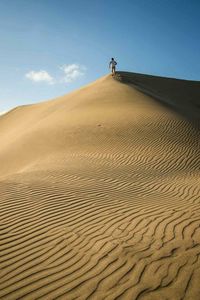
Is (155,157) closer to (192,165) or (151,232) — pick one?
(192,165)

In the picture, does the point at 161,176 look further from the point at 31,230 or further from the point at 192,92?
the point at 192,92

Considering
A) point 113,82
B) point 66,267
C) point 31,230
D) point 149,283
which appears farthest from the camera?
point 113,82

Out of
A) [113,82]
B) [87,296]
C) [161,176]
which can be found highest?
[113,82]

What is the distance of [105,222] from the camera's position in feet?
18.5

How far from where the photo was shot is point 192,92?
3541 cm

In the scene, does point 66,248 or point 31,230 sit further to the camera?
point 31,230

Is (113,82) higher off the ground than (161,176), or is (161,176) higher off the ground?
(113,82)

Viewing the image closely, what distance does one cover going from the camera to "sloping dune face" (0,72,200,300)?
3672 millimetres

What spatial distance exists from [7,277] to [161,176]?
7842 mm

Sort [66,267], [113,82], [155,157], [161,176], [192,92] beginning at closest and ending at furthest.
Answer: [66,267], [161,176], [155,157], [113,82], [192,92]

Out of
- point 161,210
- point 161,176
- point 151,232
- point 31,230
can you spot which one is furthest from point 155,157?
point 31,230

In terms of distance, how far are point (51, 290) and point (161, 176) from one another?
777 centimetres

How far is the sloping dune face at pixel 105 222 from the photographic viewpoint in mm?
3672

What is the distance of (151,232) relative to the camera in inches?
203
